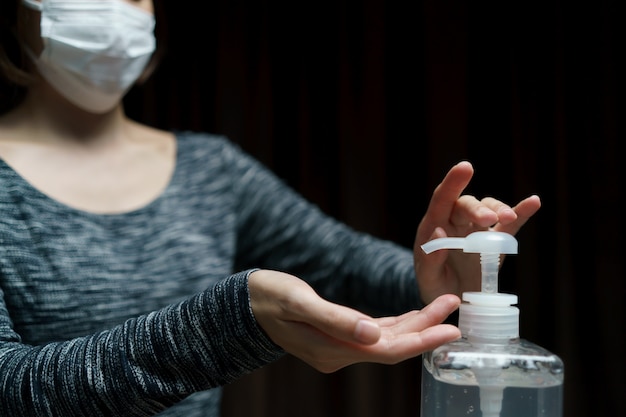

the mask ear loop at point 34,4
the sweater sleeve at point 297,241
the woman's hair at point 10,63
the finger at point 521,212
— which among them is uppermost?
the mask ear loop at point 34,4

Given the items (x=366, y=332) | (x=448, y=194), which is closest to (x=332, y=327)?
(x=366, y=332)

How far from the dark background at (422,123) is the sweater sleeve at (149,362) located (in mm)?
580

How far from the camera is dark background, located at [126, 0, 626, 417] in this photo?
3.28 feet

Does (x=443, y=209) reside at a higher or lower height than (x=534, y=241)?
higher

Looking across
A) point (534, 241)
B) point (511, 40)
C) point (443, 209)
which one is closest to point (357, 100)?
point (511, 40)

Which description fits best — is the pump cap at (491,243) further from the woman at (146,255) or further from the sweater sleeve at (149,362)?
the sweater sleeve at (149,362)

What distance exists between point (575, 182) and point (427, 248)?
53 centimetres

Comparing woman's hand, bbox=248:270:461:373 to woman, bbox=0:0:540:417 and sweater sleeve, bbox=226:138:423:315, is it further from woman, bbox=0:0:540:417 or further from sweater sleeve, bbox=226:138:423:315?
sweater sleeve, bbox=226:138:423:315

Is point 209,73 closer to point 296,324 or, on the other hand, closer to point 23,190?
point 23,190

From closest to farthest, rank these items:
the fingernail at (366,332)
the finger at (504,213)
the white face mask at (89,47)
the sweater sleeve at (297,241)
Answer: the fingernail at (366,332), the finger at (504,213), the white face mask at (89,47), the sweater sleeve at (297,241)

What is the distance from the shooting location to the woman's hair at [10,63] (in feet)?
2.64

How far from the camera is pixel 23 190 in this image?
72cm

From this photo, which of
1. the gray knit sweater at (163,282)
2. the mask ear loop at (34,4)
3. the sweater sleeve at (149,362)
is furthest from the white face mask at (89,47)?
the sweater sleeve at (149,362)

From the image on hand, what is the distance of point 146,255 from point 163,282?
39 mm
